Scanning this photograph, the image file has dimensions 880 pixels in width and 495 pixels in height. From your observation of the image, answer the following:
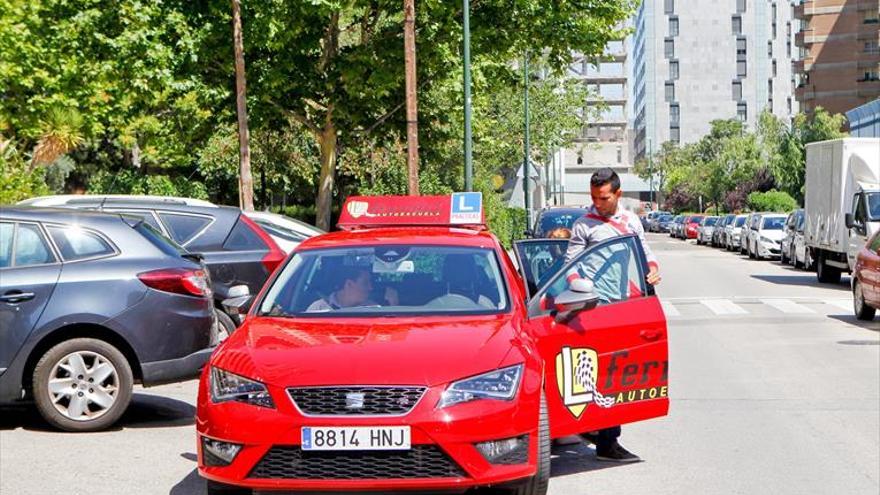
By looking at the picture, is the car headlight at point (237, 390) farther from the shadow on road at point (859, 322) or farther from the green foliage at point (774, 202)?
the green foliage at point (774, 202)

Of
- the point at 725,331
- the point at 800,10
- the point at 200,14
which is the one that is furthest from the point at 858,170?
the point at 800,10

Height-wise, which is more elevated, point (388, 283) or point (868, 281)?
point (388, 283)

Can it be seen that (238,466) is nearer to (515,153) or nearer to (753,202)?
(515,153)

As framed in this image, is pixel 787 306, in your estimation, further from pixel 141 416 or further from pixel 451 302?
pixel 451 302

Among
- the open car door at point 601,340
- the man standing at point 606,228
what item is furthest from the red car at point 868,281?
the open car door at point 601,340

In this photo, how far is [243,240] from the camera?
13672mm

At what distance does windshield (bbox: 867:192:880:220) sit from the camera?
2759 centimetres

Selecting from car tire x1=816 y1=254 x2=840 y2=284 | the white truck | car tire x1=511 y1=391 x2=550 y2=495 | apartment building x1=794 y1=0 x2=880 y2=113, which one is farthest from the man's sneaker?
apartment building x1=794 y1=0 x2=880 y2=113

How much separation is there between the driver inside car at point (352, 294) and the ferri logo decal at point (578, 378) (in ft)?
3.61

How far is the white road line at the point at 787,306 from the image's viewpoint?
72.3 ft

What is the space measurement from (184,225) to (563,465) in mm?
6073

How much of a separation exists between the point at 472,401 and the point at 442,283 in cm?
Answer: 145

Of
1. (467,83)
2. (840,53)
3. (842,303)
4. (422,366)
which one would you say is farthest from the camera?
(840,53)

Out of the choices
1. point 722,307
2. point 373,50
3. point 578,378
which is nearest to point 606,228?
→ point 578,378
